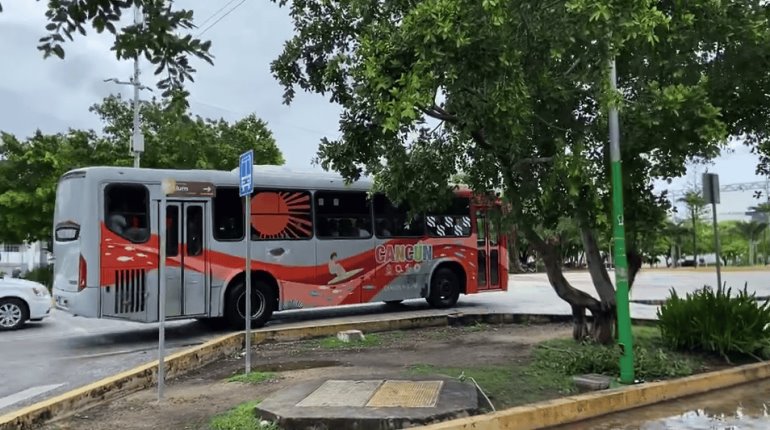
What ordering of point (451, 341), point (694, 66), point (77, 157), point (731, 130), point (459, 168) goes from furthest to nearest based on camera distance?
1. point (77, 157)
2. point (451, 341)
3. point (459, 168)
4. point (731, 130)
5. point (694, 66)

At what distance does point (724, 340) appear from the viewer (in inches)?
347

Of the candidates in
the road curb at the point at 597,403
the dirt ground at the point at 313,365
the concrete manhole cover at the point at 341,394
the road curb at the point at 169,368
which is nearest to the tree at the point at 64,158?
the road curb at the point at 169,368

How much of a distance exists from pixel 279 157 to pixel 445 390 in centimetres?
2206

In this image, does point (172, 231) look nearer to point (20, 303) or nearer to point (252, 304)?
point (252, 304)

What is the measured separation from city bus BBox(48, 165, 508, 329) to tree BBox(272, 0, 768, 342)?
1436mm

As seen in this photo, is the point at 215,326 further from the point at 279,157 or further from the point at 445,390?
the point at 279,157

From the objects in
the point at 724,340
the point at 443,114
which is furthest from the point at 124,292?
the point at 724,340

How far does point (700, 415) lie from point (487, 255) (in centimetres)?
1039

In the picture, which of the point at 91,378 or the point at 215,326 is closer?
the point at 91,378

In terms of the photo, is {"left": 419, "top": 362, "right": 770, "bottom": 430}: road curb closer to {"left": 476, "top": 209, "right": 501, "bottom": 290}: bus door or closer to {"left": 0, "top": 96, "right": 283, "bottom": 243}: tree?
{"left": 476, "top": 209, "right": 501, "bottom": 290}: bus door

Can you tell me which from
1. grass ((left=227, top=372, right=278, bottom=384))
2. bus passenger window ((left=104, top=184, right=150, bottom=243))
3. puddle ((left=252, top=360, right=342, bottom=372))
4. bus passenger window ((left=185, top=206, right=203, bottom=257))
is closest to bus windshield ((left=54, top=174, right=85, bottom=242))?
bus passenger window ((left=104, top=184, right=150, bottom=243))

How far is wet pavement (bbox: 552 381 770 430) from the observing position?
20.5 ft

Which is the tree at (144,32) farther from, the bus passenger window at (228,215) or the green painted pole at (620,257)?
the bus passenger window at (228,215)

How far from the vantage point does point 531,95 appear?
719cm
